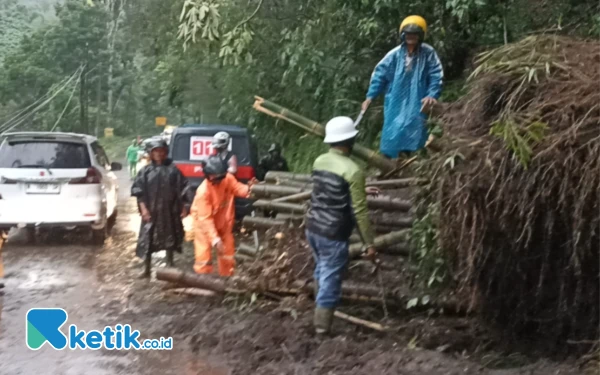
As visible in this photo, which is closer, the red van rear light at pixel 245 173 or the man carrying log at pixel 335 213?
the man carrying log at pixel 335 213

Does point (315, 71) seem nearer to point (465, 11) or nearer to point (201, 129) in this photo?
point (201, 129)

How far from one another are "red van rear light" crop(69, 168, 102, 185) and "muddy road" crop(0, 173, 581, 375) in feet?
9.08

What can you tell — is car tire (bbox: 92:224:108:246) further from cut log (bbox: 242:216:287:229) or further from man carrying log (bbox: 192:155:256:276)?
man carrying log (bbox: 192:155:256:276)

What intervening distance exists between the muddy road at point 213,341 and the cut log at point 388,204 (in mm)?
1414

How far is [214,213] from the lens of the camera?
30.1 ft

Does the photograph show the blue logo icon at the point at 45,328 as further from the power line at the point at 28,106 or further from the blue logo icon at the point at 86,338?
the power line at the point at 28,106

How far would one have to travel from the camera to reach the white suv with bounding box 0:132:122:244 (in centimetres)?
1204

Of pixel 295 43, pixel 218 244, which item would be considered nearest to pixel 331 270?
pixel 218 244

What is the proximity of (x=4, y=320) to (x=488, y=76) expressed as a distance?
5.13 metres

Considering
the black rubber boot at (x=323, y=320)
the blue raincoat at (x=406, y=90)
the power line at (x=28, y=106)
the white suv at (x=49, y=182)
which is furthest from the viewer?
the power line at (x=28, y=106)

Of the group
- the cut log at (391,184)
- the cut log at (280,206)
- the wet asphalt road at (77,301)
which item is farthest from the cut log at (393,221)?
the wet asphalt road at (77,301)

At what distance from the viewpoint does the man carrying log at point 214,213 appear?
356 inches

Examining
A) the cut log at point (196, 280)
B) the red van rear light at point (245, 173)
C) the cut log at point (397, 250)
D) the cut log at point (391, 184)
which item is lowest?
the cut log at point (196, 280)

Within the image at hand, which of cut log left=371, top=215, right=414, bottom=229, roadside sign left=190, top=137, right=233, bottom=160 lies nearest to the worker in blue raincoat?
cut log left=371, top=215, right=414, bottom=229
